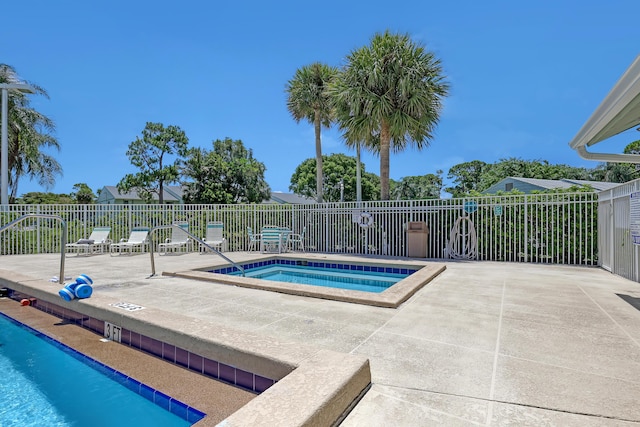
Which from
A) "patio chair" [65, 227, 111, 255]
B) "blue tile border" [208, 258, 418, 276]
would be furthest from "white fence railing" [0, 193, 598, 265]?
"blue tile border" [208, 258, 418, 276]

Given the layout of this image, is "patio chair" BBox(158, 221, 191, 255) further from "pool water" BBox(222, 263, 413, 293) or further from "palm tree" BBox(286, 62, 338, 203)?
"palm tree" BBox(286, 62, 338, 203)

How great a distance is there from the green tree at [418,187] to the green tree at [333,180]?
408 cm

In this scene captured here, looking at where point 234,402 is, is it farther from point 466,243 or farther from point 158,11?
point 158,11

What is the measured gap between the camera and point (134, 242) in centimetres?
1141

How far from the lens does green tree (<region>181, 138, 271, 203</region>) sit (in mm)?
26875

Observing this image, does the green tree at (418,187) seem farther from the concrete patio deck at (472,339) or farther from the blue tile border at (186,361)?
the blue tile border at (186,361)

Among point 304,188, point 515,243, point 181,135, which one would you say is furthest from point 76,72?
point 304,188

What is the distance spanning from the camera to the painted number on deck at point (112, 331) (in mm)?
3664

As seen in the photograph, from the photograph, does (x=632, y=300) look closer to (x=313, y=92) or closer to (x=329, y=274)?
(x=329, y=274)

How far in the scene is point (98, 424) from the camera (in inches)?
93.6

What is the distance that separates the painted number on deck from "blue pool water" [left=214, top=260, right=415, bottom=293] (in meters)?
4.18

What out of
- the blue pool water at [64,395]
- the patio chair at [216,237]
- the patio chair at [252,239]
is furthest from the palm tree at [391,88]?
the blue pool water at [64,395]

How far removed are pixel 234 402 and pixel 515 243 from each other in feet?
29.7

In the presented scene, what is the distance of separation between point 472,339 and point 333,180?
1502 inches
